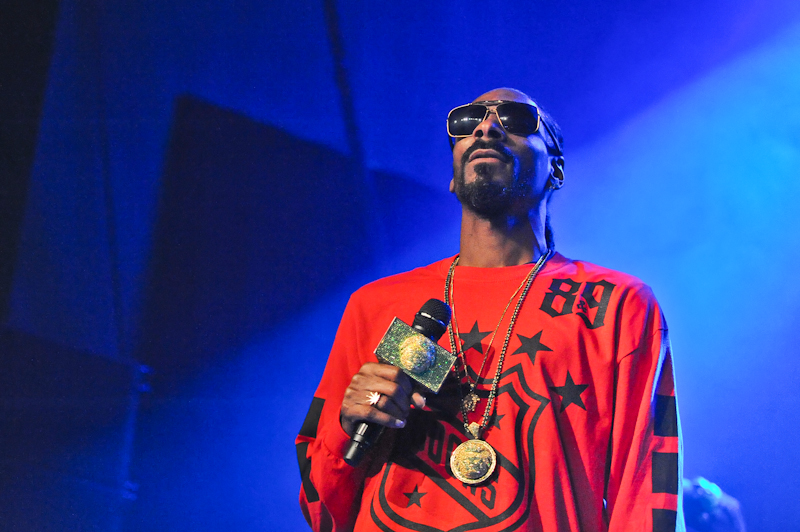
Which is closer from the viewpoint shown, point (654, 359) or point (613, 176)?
point (654, 359)

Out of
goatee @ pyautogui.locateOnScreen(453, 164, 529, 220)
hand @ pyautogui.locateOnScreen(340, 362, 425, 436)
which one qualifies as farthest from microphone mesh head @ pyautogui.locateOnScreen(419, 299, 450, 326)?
goatee @ pyautogui.locateOnScreen(453, 164, 529, 220)

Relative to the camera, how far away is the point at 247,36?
2.81 meters

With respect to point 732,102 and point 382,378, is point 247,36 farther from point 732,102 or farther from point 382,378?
point 732,102

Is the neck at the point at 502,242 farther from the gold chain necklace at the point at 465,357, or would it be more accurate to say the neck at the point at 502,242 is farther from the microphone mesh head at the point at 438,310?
the microphone mesh head at the point at 438,310

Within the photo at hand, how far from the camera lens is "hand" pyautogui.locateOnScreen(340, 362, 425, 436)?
125 cm

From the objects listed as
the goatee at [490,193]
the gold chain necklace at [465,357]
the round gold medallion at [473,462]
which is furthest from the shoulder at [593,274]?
the round gold medallion at [473,462]

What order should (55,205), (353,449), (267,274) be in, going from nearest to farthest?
(353,449), (55,205), (267,274)

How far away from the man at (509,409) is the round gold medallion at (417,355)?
0.03 m

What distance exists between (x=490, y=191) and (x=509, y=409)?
0.69 metres

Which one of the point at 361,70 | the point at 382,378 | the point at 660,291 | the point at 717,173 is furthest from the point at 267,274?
the point at 717,173

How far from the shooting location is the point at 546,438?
4.40ft

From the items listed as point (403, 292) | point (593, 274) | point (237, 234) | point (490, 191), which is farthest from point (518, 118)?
point (237, 234)

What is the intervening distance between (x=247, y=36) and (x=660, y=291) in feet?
8.20

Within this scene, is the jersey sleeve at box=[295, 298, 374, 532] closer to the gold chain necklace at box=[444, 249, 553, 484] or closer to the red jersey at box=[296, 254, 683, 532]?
the red jersey at box=[296, 254, 683, 532]
